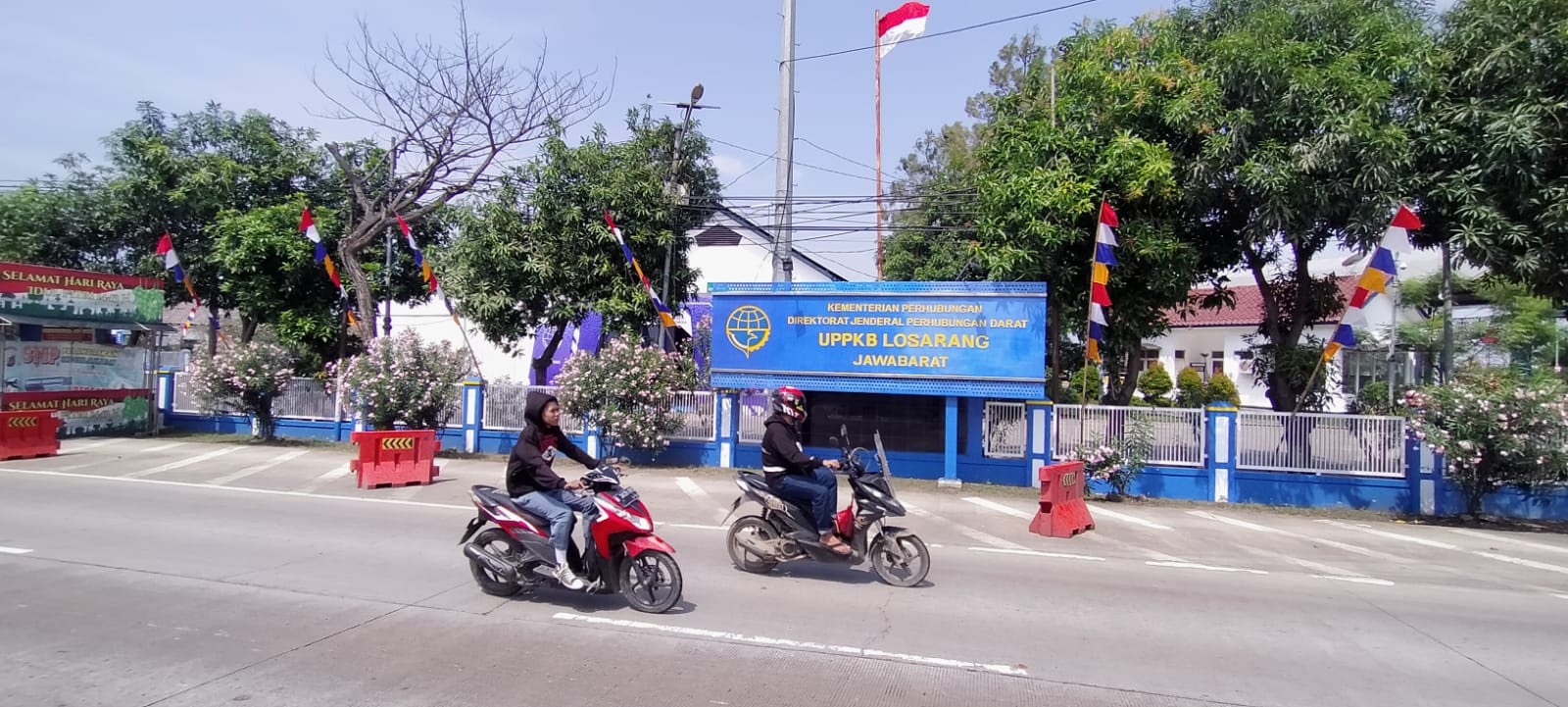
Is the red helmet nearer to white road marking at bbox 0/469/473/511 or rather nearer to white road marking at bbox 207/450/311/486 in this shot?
white road marking at bbox 0/469/473/511

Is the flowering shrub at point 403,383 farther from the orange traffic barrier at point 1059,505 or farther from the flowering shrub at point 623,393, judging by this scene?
the orange traffic barrier at point 1059,505

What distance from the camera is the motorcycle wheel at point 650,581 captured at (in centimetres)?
651

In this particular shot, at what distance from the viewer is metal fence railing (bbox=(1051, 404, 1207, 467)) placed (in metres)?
14.2

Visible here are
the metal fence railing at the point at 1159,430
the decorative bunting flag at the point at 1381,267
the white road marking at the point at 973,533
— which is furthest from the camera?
the metal fence railing at the point at 1159,430

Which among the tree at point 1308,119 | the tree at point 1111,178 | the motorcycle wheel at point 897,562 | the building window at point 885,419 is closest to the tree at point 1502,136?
the tree at point 1308,119

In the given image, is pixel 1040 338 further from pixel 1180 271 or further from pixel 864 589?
pixel 864 589

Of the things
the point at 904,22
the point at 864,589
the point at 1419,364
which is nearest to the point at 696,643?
the point at 864,589

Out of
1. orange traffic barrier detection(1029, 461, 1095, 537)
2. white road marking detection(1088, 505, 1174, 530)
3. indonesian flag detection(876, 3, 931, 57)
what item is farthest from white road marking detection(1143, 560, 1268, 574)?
indonesian flag detection(876, 3, 931, 57)

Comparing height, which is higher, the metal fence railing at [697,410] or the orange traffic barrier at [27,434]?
the metal fence railing at [697,410]

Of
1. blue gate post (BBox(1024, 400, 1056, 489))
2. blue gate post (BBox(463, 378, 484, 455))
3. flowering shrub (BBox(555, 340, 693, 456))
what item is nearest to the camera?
blue gate post (BBox(1024, 400, 1056, 489))

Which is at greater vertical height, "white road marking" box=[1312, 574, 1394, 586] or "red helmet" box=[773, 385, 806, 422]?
"red helmet" box=[773, 385, 806, 422]

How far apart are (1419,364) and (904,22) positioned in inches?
597

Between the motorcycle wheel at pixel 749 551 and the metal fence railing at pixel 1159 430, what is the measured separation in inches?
304

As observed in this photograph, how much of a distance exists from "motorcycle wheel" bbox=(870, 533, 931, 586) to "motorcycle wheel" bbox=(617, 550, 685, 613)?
1.94 metres
